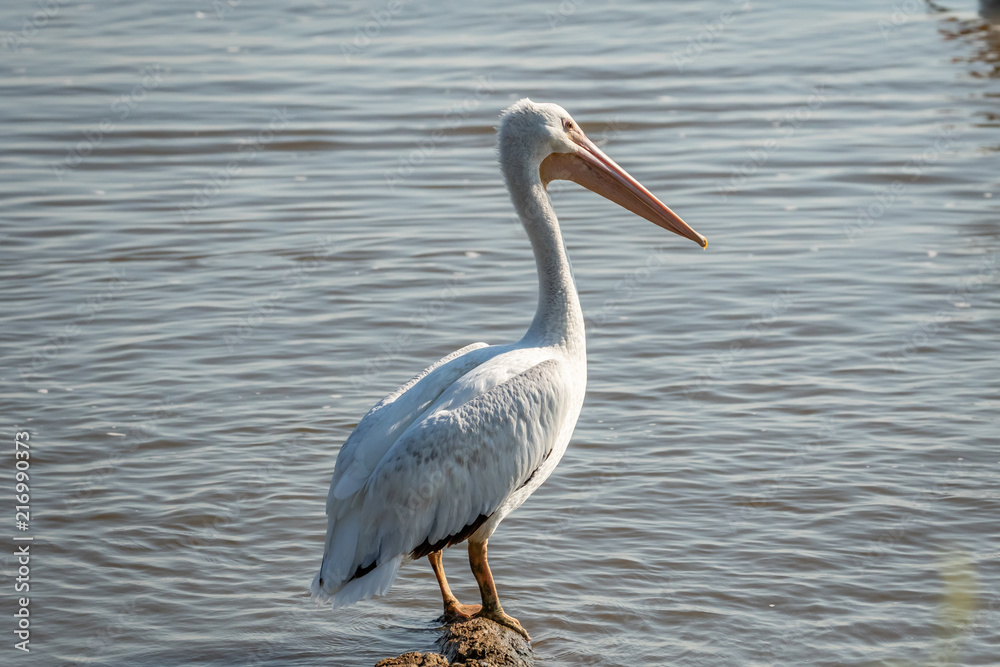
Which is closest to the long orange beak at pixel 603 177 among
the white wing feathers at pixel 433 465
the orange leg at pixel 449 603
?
the white wing feathers at pixel 433 465

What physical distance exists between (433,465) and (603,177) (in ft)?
4.15

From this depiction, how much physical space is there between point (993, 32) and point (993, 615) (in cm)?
1059

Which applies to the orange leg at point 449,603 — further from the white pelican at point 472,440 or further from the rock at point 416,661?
the rock at point 416,661

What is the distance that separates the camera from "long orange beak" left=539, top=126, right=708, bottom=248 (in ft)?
13.4

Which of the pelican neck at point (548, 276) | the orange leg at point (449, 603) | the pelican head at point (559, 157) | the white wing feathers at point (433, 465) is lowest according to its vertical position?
the orange leg at point (449, 603)

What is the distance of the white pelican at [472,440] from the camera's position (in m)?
3.55

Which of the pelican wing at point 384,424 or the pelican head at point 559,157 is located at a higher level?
the pelican head at point 559,157

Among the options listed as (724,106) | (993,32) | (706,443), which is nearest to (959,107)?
(724,106)

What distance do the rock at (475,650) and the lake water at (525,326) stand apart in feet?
0.50

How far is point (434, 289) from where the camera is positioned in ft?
23.0

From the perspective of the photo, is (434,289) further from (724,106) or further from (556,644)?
(724,106)

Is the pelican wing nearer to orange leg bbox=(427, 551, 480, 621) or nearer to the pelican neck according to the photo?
the pelican neck

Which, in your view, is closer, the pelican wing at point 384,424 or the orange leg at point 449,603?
the pelican wing at point 384,424

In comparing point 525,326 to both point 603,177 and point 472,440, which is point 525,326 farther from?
point 472,440
